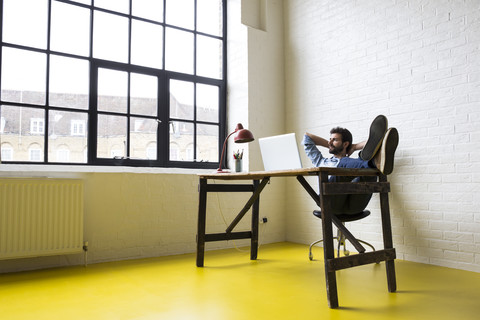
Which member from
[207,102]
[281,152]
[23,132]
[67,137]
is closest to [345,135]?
[281,152]

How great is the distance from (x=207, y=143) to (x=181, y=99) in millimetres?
581

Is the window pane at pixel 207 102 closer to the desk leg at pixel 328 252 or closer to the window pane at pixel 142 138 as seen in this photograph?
the window pane at pixel 142 138

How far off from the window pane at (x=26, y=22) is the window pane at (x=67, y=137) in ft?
2.21

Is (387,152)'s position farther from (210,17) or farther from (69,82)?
(210,17)

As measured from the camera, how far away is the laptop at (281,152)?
2.95m

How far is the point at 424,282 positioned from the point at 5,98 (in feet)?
12.1

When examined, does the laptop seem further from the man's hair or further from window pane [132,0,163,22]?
window pane [132,0,163,22]

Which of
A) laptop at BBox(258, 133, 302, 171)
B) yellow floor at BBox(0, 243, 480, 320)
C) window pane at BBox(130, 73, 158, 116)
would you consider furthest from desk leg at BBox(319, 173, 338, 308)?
window pane at BBox(130, 73, 158, 116)

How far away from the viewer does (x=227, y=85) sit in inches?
190

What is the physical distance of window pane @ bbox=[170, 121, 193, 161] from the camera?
434 centimetres

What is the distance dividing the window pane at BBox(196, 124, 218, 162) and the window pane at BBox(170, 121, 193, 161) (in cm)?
11

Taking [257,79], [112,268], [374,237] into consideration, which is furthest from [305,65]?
[112,268]

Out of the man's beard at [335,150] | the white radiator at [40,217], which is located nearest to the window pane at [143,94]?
the white radiator at [40,217]

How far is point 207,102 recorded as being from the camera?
4.67 meters
